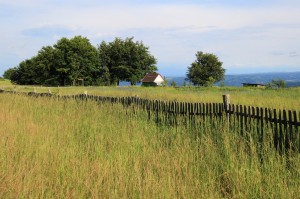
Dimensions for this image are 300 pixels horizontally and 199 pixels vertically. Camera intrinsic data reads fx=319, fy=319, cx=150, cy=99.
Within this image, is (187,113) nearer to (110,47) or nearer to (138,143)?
(138,143)

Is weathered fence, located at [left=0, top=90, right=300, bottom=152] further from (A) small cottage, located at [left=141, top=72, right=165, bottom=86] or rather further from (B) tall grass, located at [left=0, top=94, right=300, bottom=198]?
(A) small cottage, located at [left=141, top=72, right=165, bottom=86]

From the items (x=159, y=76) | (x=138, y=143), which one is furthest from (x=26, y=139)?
(x=159, y=76)

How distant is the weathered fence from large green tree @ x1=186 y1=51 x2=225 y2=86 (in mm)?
76585

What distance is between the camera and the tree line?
235ft

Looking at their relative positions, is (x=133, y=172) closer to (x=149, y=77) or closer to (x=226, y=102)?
(x=226, y=102)

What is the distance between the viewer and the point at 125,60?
76375mm

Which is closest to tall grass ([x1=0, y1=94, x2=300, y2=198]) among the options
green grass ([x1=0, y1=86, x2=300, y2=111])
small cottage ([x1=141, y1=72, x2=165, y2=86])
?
green grass ([x1=0, y1=86, x2=300, y2=111])

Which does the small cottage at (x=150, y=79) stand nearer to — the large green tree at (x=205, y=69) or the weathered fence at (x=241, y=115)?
the large green tree at (x=205, y=69)

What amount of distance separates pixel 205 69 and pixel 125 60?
Answer: 80.9 ft

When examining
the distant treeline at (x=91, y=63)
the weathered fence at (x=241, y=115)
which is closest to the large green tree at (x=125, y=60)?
the distant treeline at (x=91, y=63)

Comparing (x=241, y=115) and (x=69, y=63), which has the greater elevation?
(x=69, y=63)

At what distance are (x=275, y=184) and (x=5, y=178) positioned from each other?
3.44 meters

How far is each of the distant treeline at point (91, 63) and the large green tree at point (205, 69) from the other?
42.5ft

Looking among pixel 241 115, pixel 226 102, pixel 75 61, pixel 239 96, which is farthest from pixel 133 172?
pixel 75 61
